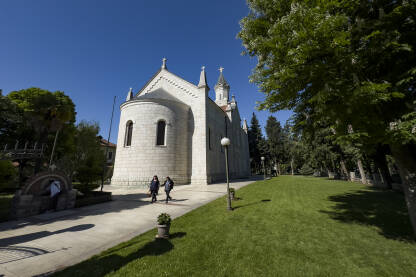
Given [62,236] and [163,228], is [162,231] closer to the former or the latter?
[163,228]

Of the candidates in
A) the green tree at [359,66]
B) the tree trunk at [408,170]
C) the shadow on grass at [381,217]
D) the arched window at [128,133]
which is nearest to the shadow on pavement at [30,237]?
the green tree at [359,66]

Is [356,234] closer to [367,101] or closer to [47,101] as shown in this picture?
[367,101]

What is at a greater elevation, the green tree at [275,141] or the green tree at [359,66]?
the green tree at [275,141]

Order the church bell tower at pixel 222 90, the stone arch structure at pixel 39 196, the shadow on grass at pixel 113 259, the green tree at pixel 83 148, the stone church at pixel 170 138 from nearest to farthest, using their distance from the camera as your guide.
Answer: the shadow on grass at pixel 113 259 → the stone arch structure at pixel 39 196 → the stone church at pixel 170 138 → the green tree at pixel 83 148 → the church bell tower at pixel 222 90

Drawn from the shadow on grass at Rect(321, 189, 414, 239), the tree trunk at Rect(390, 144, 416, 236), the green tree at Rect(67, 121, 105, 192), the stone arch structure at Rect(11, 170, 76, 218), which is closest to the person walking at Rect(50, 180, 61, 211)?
the stone arch structure at Rect(11, 170, 76, 218)

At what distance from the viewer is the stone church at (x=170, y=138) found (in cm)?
1872

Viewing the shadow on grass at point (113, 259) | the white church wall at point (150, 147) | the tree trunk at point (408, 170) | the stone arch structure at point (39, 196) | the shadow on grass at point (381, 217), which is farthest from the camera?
the white church wall at point (150, 147)

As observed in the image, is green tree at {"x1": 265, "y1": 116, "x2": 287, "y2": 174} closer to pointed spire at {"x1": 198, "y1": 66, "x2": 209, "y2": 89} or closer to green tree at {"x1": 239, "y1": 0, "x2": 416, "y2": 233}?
pointed spire at {"x1": 198, "y1": 66, "x2": 209, "y2": 89}

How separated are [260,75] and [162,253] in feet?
21.1

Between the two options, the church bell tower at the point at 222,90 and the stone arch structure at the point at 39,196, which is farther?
the church bell tower at the point at 222,90

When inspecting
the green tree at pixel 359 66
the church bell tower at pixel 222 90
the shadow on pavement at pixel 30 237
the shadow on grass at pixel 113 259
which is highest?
the church bell tower at pixel 222 90

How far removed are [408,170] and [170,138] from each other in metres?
18.3

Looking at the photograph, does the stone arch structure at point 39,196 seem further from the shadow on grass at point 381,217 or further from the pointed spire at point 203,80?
the pointed spire at point 203,80

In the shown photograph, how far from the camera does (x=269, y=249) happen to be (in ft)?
14.1
